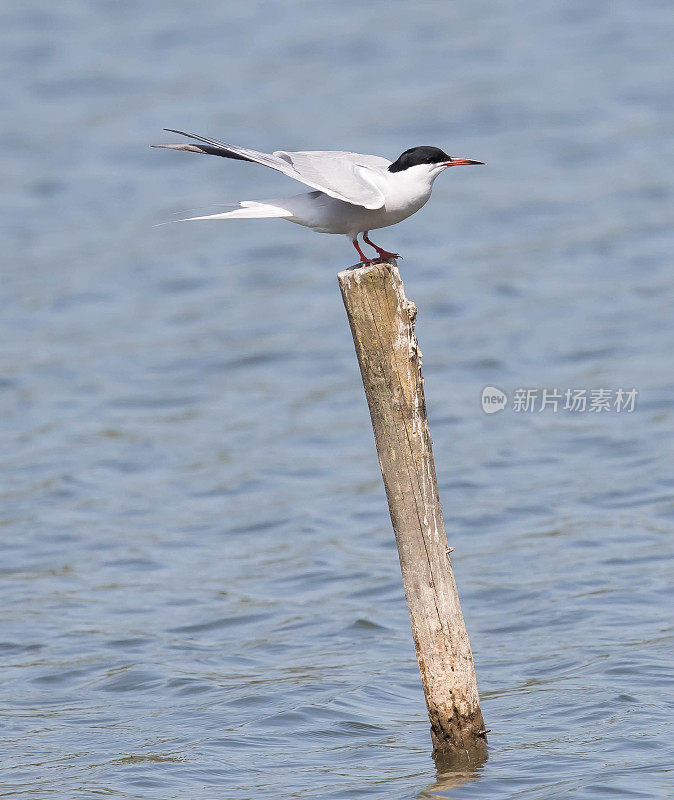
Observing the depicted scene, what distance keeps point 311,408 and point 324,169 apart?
7.95m

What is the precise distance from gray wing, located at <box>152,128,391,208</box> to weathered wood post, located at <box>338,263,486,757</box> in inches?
13.9

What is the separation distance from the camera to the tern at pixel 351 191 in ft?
19.5

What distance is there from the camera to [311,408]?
45.7ft

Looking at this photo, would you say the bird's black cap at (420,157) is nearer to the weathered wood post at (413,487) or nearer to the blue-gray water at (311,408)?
the weathered wood post at (413,487)

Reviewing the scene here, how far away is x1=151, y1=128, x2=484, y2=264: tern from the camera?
5.96 meters

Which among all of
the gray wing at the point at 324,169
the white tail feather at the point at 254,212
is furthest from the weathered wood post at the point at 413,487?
the white tail feather at the point at 254,212

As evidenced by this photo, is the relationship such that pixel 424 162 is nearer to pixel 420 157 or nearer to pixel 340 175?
pixel 420 157

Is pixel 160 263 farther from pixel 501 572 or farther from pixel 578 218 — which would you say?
pixel 501 572

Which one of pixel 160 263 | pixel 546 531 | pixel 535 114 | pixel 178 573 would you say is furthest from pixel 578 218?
pixel 178 573

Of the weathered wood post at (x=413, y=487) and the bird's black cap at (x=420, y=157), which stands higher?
the bird's black cap at (x=420, y=157)

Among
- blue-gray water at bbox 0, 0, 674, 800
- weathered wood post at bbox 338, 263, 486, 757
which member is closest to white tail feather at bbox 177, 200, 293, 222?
weathered wood post at bbox 338, 263, 486, 757

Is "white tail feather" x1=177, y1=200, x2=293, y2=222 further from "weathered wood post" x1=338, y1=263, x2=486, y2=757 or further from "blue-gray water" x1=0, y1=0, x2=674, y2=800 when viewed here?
"blue-gray water" x1=0, y1=0, x2=674, y2=800

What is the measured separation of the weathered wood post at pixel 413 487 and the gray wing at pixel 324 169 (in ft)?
1.16

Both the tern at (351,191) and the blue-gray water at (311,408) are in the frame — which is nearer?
the tern at (351,191)
